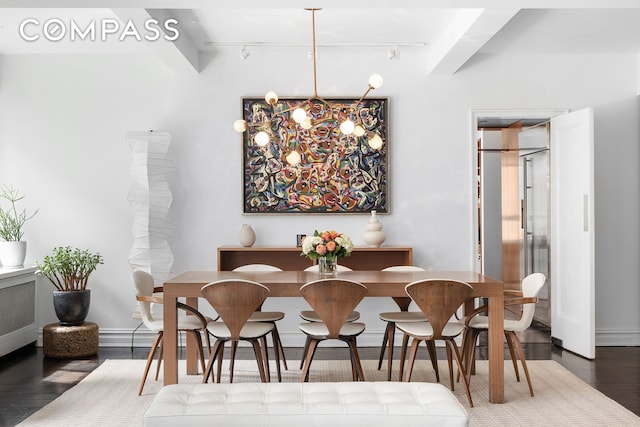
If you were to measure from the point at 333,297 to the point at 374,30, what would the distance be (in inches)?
104

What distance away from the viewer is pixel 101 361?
5.33m

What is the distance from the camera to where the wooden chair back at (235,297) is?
12.8 ft

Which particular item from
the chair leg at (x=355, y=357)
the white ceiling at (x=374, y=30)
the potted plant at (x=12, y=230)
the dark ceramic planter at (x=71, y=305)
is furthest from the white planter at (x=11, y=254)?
the chair leg at (x=355, y=357)

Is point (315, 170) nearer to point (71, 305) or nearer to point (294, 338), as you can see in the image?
point (294, 338)

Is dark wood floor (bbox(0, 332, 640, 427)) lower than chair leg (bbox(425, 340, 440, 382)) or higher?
lower

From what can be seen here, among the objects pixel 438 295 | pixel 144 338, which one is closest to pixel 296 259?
pixel 144 338

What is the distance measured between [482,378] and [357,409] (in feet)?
8.41

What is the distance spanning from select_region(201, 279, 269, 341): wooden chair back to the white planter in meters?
2.77

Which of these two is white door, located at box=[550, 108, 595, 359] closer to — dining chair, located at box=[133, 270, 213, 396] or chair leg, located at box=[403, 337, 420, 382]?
chair leg, located at box=[403, 337, 420, 382]

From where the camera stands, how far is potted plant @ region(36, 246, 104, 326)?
5.48 metres

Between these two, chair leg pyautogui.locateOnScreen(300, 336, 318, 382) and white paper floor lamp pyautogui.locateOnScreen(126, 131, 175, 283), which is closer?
chair leg pyautogui.locateOnScreen(300, 336, 318, 382)

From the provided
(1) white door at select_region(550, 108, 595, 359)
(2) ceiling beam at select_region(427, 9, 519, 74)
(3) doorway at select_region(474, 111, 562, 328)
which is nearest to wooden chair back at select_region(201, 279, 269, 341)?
(2) ceiling beam at select_region(427, 9, 519, 74)

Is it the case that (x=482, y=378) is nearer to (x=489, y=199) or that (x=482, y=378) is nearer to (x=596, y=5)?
(x=596, y=5)

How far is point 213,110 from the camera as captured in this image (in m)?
6.05
